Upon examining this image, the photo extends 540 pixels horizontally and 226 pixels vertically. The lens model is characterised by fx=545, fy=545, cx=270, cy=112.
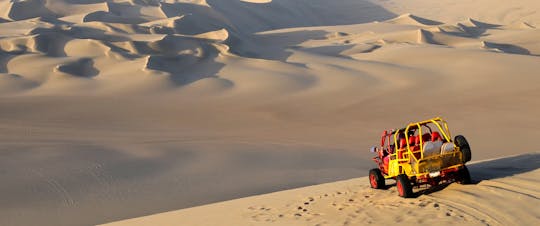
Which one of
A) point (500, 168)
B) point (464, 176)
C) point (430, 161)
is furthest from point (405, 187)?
point (500, 168)

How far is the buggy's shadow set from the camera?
7.50 metres

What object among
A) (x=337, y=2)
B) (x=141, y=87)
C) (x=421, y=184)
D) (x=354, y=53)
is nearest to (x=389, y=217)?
(x=421, y=184)

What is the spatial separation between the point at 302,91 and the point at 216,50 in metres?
9.48

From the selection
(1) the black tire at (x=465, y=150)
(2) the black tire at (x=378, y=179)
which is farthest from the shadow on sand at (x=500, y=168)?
(2) the black tire at (x=378, y=179)

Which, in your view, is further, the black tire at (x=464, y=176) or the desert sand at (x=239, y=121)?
the desert sand at (x=239, y=121)

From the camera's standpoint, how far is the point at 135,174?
34.8 feet

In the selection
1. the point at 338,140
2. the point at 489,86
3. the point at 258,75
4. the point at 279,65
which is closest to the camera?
the point at 338,140

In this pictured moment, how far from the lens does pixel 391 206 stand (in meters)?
6.66

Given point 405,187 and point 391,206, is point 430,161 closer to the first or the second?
point 405,187

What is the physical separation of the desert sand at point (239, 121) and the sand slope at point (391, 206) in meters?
0.03

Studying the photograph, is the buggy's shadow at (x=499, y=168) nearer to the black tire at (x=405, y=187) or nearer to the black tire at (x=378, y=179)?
the black tire at (x=405, y=187)

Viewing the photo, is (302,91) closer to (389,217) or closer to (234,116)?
(234,116)

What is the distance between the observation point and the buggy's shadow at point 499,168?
24.6ft

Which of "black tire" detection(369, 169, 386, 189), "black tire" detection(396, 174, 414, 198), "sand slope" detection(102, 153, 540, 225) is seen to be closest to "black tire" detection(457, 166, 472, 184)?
"sand slope" detection(102, 153, 540, 225)
